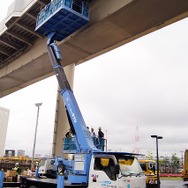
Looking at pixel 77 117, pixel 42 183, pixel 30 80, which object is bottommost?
pixel 42 183

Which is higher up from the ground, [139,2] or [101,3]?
[101,3]

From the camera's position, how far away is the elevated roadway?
11219 mm

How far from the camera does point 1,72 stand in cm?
2094

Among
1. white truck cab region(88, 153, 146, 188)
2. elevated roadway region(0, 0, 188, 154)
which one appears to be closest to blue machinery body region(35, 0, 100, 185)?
white truck cab region(88, 153, 146, 188)

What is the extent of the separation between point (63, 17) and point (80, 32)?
1.49m

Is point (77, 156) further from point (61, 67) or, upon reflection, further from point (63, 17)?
point (63, 17)

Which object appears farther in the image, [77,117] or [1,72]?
[1,72]

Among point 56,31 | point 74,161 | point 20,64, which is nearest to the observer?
point 74,161

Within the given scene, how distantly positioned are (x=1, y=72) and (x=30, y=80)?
8.40ft

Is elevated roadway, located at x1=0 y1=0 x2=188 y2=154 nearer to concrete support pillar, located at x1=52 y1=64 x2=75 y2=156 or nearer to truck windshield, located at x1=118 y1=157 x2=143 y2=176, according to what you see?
concrete support pillar, located at x1=52 y1=64 x2=75 y2=156

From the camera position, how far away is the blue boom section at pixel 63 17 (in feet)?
38.4

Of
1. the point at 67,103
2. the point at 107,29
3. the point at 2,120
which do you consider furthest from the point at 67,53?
the point at 2,120

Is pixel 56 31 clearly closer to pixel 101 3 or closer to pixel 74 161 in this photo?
pixel 101 3

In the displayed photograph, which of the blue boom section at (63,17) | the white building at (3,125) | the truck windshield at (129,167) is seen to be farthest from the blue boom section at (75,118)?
the white building at (3,125)
